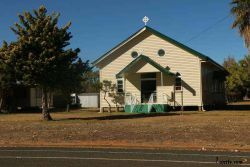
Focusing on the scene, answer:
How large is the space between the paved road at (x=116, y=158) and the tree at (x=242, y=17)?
24.2 metres

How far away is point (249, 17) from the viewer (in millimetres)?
36812

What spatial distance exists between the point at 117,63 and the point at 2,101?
36.5 feet

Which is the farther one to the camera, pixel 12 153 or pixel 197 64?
pixel 197 64

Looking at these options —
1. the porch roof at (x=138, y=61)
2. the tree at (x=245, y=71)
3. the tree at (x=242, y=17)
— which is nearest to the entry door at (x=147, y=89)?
the porch roof at (x=138, y=61)

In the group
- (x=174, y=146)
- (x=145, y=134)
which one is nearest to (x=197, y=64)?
(x=145, y=134)

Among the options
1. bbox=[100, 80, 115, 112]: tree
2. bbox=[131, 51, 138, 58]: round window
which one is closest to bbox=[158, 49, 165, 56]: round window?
bbox=[131, 51, 138, 58]: round window

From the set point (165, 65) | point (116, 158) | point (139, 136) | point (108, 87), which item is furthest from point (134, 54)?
point (116, 158)

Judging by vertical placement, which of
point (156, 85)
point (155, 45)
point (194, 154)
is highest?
point (155, 45)

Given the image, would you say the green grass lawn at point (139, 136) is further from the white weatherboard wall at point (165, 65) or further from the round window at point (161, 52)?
the round window at point (161, 52)

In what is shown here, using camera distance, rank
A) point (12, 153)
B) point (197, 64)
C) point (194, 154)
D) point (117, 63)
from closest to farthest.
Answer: point (194, 154), point (12, 153), point (197, 64), point (117, 63)

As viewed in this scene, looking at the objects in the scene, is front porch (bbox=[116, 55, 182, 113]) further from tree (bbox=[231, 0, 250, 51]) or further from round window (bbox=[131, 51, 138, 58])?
tree (bbox=[231, 0, 250, 51])

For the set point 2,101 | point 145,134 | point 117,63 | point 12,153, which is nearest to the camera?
point 12,153

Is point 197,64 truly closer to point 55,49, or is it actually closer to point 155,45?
point 155,45

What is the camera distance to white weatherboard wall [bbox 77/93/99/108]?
188 feet
